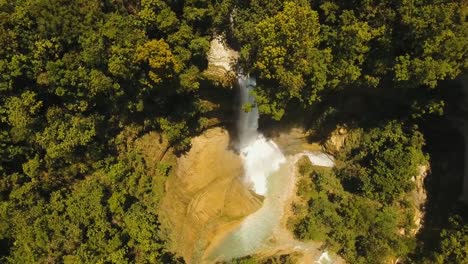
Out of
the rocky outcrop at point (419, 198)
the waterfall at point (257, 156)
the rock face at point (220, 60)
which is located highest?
the rock face at point (220, 60)

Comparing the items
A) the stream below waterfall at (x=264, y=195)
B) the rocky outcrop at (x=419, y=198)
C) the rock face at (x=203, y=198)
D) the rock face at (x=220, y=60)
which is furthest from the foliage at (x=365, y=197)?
the rock face at (x=220, y=60)

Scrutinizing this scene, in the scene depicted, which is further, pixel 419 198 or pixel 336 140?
pixel 336 140

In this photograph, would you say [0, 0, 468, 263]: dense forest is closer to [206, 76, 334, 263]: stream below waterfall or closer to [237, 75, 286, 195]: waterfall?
[206, 76, 334, 263]: stream below waterfall

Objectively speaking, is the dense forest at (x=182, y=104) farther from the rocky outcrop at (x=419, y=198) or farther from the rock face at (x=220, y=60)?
the rocky outcrop at (x=419, y=198)

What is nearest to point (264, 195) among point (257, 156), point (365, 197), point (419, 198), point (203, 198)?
point (257, 156)

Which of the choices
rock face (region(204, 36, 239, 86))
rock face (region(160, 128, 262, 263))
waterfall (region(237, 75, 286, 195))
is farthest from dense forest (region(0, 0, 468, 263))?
waterfall (region(237, 75, 286, 195))

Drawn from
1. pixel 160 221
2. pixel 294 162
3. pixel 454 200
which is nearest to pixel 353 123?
pixel 294 162

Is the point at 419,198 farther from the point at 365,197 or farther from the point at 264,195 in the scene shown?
the point at 264,195
